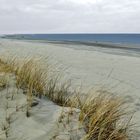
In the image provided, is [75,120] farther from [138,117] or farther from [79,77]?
[79,77]

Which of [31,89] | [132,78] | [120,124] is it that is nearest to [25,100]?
[31,89]

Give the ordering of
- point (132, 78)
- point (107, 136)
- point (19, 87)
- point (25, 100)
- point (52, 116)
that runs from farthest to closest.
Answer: point (132, 78) < point (19, 87) < point (25, 100) < point (52, 116) < point (107, 136)

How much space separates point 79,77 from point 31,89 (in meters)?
4.29

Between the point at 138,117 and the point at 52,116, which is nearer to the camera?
the point at 52,116

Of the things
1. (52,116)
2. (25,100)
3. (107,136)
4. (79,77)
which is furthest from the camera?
(79,77)

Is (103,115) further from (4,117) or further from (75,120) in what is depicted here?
(4,117)

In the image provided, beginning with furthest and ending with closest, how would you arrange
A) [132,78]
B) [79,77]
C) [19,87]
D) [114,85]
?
[132,78] < [79,77] < [114,85] < [19,87]

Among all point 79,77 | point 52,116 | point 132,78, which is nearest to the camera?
point 52,116

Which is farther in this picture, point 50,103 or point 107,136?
point 50,103

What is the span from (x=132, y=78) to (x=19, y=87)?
5.19 m

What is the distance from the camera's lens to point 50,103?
5.35 meters

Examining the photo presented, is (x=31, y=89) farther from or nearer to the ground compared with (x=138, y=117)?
farther from the ground

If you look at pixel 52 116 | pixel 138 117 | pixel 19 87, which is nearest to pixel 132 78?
pixel 138 117

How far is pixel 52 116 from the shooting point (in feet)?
15.9
